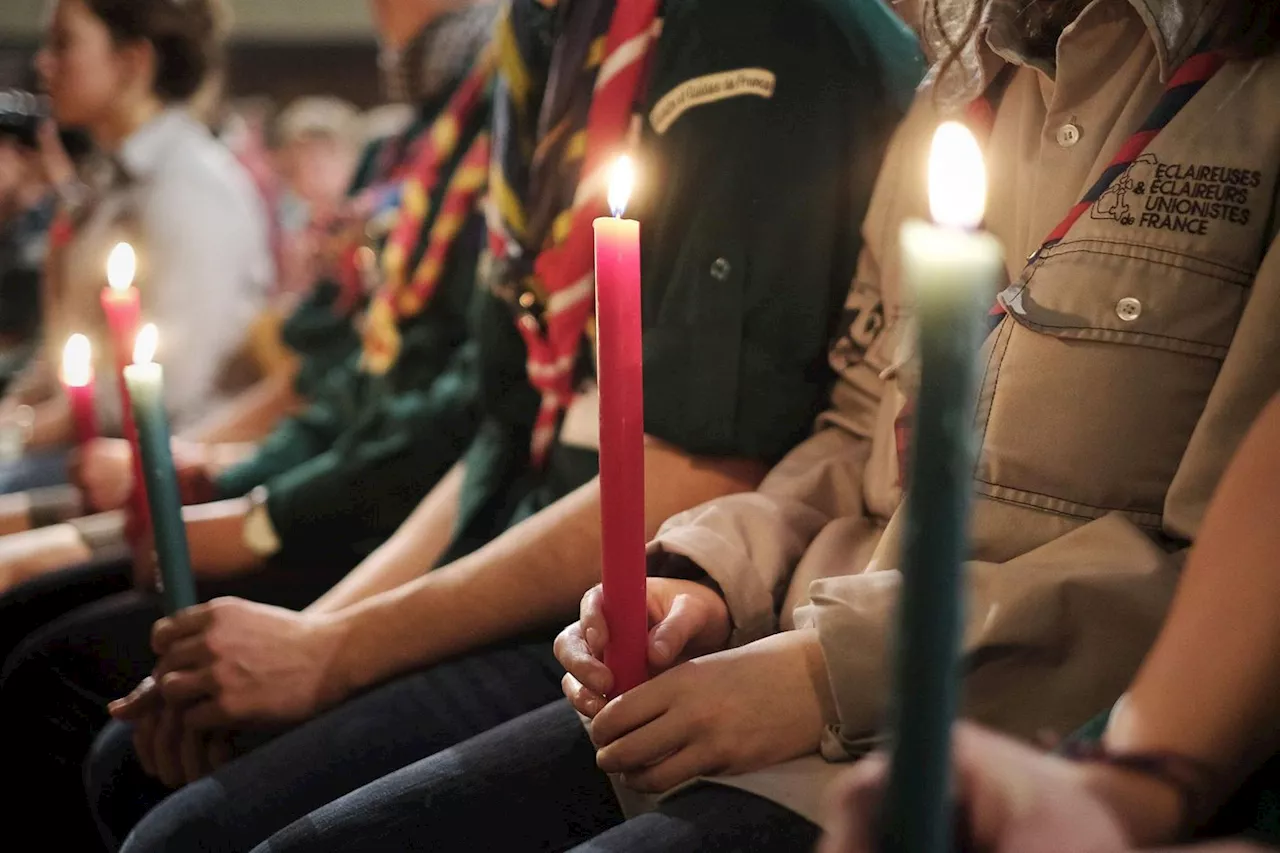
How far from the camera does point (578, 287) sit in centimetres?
101

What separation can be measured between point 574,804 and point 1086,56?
0.61 m

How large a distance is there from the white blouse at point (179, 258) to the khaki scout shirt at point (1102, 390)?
152 centimetres

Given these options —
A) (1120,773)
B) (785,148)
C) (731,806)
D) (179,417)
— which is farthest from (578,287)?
(179,417)

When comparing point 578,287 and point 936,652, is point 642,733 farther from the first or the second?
point 578,287

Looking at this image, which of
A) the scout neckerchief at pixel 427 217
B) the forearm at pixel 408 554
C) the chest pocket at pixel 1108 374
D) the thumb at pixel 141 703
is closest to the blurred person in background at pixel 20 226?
the scout neckerchief at pixel 427 217

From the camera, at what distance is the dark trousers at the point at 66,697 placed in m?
1.20

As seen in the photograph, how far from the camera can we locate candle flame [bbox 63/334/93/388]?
1.22 metres

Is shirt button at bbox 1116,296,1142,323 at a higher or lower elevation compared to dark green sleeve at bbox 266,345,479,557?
higher

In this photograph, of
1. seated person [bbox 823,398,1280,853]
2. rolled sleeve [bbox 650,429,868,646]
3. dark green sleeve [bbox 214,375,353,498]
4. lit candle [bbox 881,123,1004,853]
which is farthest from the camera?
dark green sleeve [bbox 214,375,353,498]

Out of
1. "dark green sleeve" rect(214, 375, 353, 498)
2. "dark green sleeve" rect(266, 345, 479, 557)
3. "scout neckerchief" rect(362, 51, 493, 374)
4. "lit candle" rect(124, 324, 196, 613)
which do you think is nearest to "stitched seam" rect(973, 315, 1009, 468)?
"lit candle" rect(124, 324, 196, 613)

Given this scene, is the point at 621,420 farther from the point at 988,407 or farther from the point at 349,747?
the point at 349,747

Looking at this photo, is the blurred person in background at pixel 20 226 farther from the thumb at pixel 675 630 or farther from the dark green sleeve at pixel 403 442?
the thumb at pixel 675 630

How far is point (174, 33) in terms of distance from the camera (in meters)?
1.94

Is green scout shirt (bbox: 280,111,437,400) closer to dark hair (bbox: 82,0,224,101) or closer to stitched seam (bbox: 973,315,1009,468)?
dark hair (bbox: 82,0,224,101)
